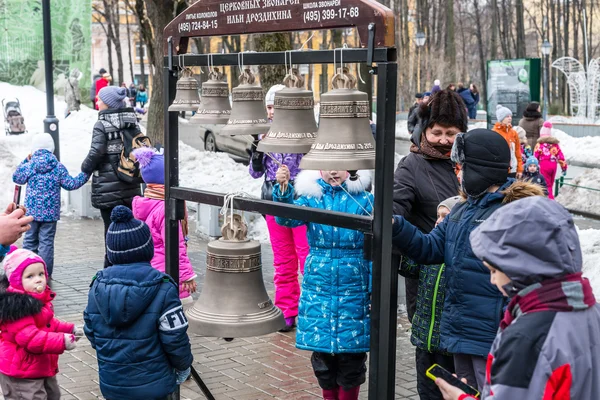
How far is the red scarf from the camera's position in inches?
103

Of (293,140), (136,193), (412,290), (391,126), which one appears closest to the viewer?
(391,126)

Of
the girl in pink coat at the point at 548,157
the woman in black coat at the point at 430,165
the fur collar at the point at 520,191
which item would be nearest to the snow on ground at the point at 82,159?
the girl in pink coat at the point at 548,157

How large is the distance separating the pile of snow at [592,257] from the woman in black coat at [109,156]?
4.49 meters

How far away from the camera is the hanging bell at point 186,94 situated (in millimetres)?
4918

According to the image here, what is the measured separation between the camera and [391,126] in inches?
152

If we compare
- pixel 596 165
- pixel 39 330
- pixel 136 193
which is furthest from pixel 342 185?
pixel 596 165

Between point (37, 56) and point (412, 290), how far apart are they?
61.8ft

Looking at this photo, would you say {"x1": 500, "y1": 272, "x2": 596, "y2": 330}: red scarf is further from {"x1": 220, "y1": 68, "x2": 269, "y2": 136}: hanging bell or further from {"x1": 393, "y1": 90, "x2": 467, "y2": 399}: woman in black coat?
{"x1": 393, "y1": 90, "x2": 467, "y2": 399}: woman in black coat

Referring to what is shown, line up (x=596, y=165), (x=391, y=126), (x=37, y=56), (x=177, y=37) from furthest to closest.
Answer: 1. (x=37, y=56)
2. (x=596, y=165)
3. (x=177, y=37)
4. (x=391, y=126)

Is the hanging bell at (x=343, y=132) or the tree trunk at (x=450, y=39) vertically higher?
the tree trunk at (x=450, y=39)

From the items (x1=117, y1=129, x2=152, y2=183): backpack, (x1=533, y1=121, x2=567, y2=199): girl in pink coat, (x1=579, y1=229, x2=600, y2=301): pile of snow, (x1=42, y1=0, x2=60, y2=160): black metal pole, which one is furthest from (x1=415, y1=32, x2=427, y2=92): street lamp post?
(x1=117, y1=129, x2=152, y2=183): backpack

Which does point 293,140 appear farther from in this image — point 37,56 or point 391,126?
point 37,56

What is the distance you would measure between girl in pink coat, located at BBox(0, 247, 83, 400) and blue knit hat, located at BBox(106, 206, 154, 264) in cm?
64

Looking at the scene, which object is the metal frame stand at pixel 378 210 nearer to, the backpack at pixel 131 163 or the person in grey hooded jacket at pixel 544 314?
the person in grey hooded jacket at pixel 544 314
